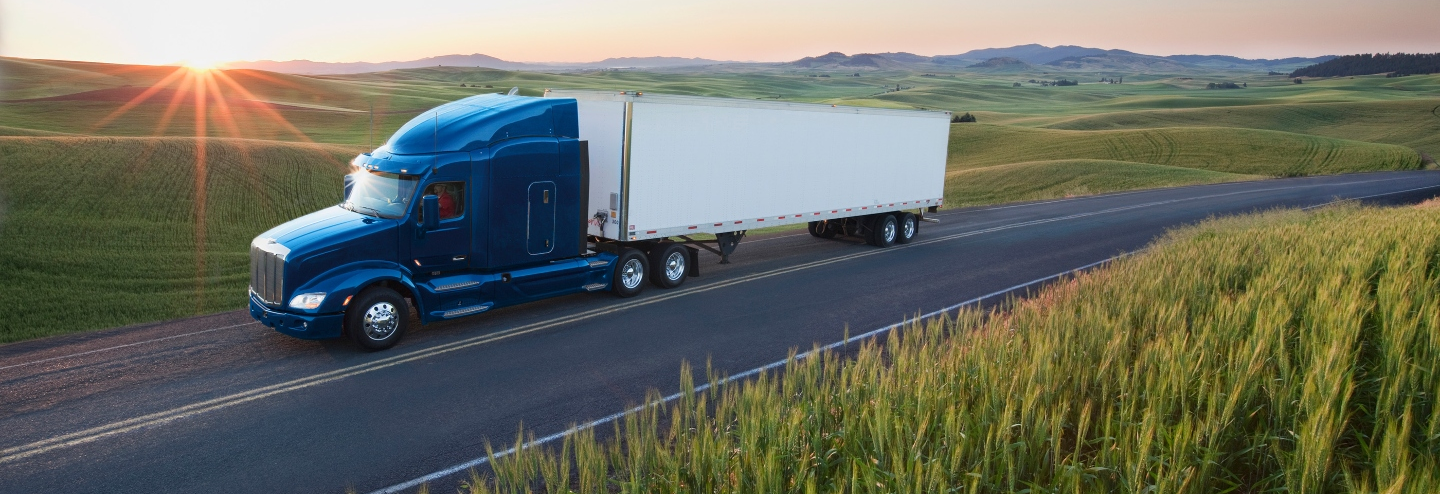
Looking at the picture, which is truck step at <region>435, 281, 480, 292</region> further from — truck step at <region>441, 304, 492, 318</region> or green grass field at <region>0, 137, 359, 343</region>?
green grass field at <region>0, 137, 359, 343</region>

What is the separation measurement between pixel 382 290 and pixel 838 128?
10.1m

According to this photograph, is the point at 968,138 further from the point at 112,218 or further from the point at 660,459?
the point at 660,459

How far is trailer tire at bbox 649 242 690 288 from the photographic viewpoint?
591 inches

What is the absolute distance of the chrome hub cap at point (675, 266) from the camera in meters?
15.2

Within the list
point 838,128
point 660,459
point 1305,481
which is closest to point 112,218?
point 838,128

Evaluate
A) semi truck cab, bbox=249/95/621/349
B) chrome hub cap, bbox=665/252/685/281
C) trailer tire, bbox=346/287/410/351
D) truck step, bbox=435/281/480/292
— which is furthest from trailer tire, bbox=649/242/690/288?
trailer tire, bbox=346/287/410/351

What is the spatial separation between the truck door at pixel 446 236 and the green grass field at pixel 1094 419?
5853 mm

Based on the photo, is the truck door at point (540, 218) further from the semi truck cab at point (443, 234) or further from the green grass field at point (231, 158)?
the green grass field at point (231, 158)

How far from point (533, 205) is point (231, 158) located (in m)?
24.4

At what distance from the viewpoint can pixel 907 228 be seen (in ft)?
69.3

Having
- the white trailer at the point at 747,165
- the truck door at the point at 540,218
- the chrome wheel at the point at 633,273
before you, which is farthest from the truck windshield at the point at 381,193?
the chrome wheel at the point at 633,273

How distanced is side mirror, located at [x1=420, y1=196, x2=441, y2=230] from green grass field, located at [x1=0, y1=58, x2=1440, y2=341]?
4645mm

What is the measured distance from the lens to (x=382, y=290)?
11320 mm

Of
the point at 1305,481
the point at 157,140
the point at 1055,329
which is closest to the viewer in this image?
the point at 1305,481
